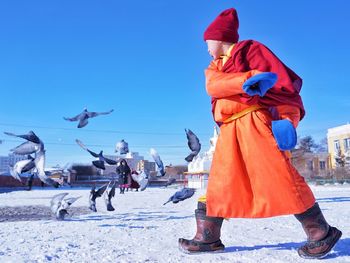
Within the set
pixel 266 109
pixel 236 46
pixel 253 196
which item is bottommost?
pixel 253 196

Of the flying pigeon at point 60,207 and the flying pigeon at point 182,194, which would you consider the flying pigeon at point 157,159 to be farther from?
the flying pigeon at point 60,207

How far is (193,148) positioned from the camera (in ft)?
16.5

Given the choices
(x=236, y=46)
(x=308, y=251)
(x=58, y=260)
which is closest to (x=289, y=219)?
(x=308, y=251)

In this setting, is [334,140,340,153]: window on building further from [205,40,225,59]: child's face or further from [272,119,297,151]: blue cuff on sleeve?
[272,119,297,151]: blue cuff on sleeve

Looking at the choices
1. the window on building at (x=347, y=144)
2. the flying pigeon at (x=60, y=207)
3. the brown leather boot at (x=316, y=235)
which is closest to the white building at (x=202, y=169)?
the flying pigeon at (x=60, y=207)

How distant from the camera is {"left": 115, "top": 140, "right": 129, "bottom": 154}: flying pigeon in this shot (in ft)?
19.7

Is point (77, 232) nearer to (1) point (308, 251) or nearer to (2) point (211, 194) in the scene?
(2) point (211, 194)

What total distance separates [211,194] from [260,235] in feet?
2.95

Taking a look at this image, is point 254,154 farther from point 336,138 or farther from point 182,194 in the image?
point 336,138

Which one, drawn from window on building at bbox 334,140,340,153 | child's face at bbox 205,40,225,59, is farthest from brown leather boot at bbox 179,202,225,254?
window on building at bbox 334,140,340,153

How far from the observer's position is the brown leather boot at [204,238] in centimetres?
238

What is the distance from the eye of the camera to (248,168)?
89.9 inches

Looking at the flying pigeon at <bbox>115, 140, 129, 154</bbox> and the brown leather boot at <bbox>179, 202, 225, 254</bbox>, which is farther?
the flying pigeon at <bbox>115, 140, 129, 154</bbox>

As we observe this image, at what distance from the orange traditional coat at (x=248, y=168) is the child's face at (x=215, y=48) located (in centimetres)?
23
